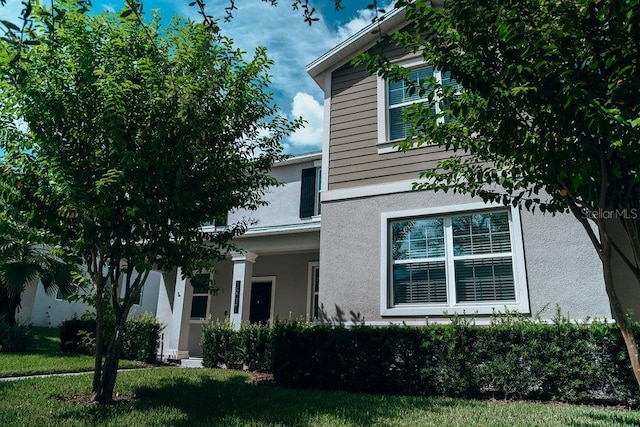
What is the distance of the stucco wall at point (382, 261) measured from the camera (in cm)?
674

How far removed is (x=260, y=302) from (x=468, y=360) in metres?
8.55

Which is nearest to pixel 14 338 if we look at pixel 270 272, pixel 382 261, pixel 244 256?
pixel 244 256

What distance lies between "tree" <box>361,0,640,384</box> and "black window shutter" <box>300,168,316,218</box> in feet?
28.2

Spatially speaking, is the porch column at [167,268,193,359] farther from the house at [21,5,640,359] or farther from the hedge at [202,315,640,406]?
the hedge at [202,315,640,406]

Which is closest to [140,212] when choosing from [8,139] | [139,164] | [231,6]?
[139,164]

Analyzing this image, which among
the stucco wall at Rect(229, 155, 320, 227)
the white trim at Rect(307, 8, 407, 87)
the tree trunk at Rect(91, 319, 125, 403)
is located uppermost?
the white trim at Rect(307, 8, 407, 87)

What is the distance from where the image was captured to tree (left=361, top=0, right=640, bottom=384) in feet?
11.2

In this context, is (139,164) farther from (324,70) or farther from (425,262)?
(324,70)

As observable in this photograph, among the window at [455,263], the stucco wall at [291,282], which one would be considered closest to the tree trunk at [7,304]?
the stucco wall at [291,282]

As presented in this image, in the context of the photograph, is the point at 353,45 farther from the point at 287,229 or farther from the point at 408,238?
the point at 287,229

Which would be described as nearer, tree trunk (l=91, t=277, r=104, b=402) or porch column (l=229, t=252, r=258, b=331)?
tree trunk (l=91, t=277, r=104, b=402)

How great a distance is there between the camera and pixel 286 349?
765 cm

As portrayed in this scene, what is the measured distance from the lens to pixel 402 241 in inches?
326

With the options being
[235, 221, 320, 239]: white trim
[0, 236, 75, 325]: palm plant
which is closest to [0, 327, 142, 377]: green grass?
[0, 236, 75, 325]: palm plant
